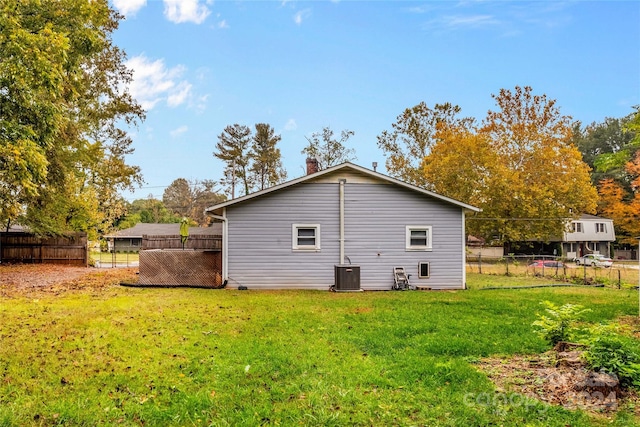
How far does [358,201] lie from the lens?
42.5 feet

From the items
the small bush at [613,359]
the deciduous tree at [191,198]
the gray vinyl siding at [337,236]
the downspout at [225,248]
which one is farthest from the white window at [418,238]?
the deciduous tree at [191,198]

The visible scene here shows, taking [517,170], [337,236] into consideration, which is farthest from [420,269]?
[517,170]

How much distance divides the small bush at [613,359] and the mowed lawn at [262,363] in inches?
18.3

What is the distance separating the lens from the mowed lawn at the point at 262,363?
354 centimetres

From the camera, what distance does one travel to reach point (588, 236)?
127 feet

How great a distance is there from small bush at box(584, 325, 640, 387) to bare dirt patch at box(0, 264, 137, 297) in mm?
11596

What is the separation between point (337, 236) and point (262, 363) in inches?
320

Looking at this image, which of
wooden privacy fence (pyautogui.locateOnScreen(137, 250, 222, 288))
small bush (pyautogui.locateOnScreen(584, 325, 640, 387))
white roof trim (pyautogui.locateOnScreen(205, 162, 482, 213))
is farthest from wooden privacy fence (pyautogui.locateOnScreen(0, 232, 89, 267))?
small bush (pyautogui.locateOnScreen(584, 325, 640, 387))

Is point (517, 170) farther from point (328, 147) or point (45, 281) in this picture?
point (45, 281)

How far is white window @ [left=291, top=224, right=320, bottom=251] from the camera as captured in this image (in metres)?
12.8

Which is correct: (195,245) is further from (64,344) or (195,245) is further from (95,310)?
(64,344)

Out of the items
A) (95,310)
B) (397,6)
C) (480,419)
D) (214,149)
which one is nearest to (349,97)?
(397,6)

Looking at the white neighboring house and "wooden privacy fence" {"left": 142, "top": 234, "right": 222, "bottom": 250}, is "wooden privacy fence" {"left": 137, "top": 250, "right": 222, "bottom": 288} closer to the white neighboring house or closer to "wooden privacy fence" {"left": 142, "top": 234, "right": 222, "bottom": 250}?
"wooden privacy fence" {"left": 142, "top": 234, "right": 222, "bottom": 250}

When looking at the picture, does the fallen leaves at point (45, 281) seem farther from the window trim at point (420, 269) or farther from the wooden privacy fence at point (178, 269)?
the window trim at point (420, 269)
